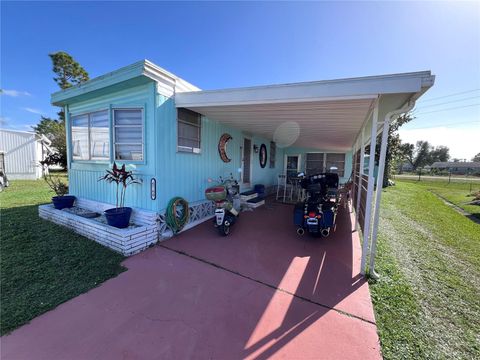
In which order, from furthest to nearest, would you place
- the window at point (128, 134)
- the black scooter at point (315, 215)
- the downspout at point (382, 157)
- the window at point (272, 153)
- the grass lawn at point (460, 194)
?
the window at point (272, 153)
the grass lawn at point (460, 194)
the window at point (128, 134)
the black scooter at point (315, 215)
the downspout at point (382, 157)

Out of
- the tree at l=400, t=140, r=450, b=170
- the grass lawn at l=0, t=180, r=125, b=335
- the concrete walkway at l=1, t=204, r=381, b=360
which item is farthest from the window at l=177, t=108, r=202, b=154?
the tree at l=400, t=140, r=450, b=170

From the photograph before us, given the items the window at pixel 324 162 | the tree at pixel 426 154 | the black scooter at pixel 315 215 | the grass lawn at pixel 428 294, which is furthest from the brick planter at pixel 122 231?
the tree at pixel 426 154

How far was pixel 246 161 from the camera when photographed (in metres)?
7.32

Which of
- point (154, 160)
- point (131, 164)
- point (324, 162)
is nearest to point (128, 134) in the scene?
point (131, 164)

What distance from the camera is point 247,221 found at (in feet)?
16.6

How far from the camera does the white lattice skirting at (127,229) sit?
3.24m

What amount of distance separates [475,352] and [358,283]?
3.42 feet

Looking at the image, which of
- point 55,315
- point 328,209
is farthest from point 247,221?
point 55,315

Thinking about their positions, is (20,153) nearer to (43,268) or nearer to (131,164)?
(131,164)

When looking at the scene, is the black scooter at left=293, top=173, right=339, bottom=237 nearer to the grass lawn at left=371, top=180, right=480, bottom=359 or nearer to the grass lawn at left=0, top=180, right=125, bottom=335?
the grass lawn at left=371, top=180, right=480, bottom=359

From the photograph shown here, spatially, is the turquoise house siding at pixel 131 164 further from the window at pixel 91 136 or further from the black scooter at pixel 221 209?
the black scooter at pixel 221 209

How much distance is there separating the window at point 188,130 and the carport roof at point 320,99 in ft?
0.71

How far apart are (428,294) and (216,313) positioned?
8.48 ft

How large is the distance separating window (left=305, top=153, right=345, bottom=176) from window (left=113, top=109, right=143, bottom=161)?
885 cm
